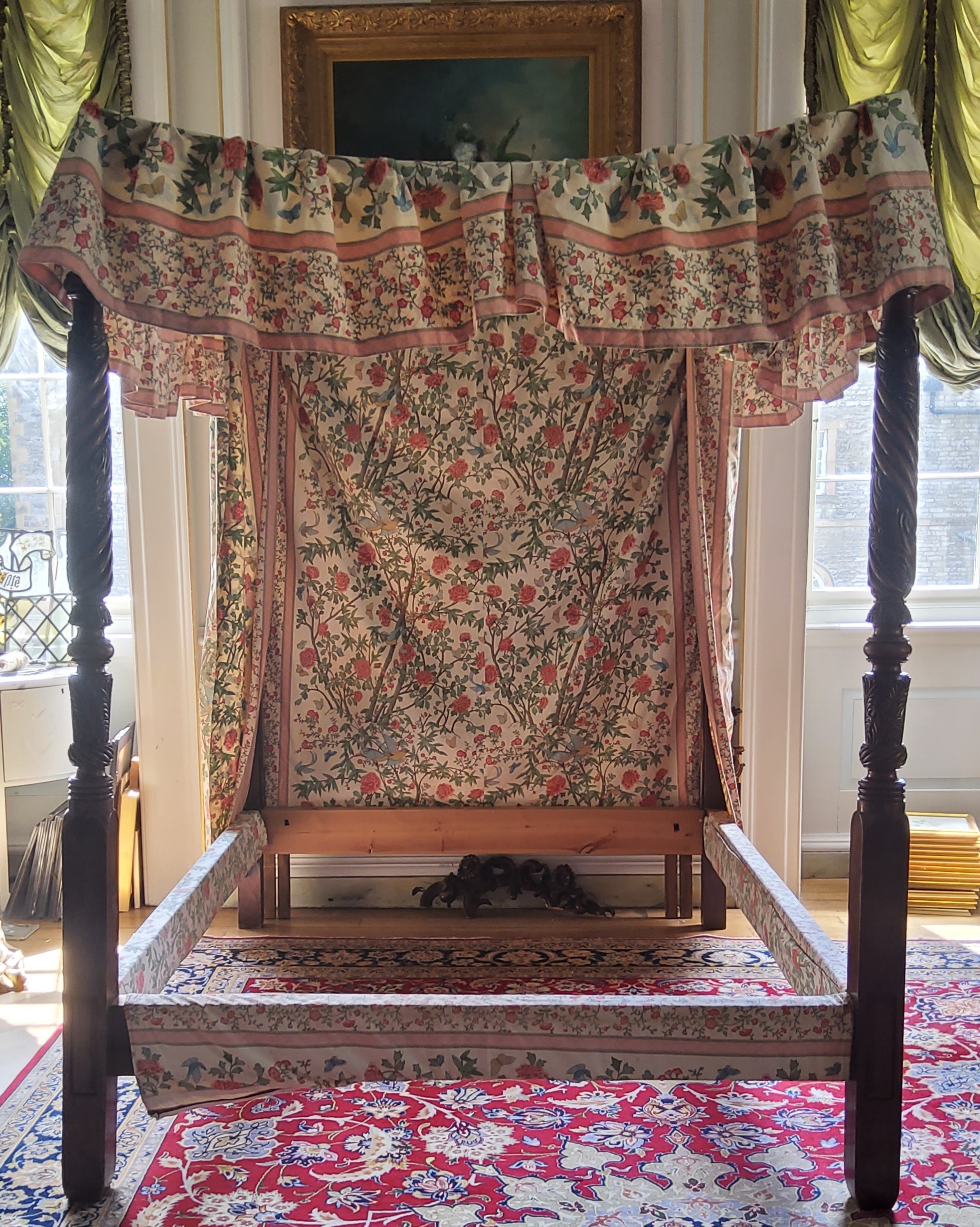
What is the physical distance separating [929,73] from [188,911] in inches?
131

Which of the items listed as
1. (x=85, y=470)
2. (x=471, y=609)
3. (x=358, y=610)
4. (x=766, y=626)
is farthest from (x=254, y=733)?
(x=766, y=626)

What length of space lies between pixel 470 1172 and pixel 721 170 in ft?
6.53

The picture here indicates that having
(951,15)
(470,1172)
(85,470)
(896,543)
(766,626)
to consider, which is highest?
(951,15)

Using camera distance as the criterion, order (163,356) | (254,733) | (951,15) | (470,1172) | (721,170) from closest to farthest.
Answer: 1. (721,170)
2. (470,1172)
3. (163,356)
4. (254,733)
5. (951,15)

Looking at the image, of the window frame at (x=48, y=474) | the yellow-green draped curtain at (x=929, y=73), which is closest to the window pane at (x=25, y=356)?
the window frame at (x=48, y=474)

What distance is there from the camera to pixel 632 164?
1.86m

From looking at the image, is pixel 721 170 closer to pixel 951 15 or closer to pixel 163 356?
pixel 163 356

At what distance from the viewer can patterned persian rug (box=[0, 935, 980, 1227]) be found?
190 centimetres

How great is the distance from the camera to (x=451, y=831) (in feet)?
10.1

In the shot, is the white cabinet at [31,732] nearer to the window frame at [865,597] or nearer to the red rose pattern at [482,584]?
the red rose pattern at [482,584]

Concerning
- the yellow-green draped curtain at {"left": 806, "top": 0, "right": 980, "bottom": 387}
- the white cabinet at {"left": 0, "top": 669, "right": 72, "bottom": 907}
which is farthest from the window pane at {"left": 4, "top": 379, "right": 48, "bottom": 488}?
the yellow-green draped curtain at {"left": 806, "top": 0, "right": 980, "bottom": 387}

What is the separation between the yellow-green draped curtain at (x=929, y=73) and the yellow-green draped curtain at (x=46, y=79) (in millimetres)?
2205

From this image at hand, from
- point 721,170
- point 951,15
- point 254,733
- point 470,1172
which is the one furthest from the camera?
point 951,15

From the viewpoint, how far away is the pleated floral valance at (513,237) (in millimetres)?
1812
